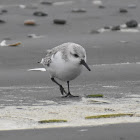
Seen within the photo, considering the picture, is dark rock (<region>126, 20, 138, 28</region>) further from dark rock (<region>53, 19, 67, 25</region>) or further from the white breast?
the white breast

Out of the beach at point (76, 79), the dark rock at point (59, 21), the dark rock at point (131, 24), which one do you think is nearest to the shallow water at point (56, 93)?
the beach at point (76, 79)

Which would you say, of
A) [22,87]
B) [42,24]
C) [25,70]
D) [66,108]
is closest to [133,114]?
[66,108]

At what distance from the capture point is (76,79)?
7.61 meters

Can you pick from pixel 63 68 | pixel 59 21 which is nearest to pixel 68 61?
pixel 63 68

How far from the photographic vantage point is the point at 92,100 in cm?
595

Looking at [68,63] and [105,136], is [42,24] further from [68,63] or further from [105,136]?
[105,136]

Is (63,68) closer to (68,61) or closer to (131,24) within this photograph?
(68,61)

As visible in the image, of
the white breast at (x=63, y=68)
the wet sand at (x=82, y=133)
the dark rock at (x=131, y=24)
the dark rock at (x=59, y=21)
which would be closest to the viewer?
the wet sand at (x=82, y=133)

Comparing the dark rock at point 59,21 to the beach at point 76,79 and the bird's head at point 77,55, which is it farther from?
the bird's head at point 77,55

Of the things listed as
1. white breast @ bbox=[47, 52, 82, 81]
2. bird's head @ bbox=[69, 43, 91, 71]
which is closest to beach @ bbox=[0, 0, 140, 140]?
white breast @ bbox=[47, 52, 82, 81]

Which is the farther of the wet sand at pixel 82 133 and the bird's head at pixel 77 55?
the bird's head at pixel 77 55

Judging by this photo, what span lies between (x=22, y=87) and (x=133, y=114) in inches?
95.5

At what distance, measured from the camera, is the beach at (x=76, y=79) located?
4.56m

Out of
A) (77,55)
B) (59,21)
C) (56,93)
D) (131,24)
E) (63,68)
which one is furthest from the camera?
(59,21)
